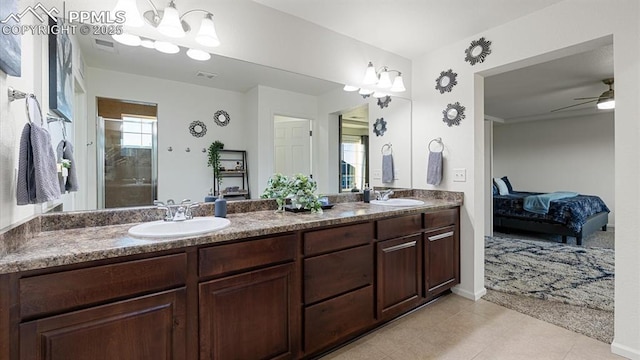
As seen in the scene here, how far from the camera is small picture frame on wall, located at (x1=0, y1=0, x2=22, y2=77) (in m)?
0.97

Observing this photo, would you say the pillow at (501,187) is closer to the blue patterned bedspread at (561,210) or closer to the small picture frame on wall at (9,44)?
the blue patterned bedspread at (561,210)

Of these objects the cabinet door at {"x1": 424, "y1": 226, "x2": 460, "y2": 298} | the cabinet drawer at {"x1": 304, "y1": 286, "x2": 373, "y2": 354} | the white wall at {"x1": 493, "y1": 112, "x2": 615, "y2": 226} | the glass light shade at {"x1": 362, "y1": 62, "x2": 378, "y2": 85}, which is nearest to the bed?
the white wall at {"x1": 493, "y1": 112, "x2": 615, "y2": 226}

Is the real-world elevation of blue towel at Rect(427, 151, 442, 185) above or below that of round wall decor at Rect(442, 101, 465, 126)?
below

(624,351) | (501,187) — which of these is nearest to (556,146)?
(501,187)

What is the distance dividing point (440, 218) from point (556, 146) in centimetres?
607

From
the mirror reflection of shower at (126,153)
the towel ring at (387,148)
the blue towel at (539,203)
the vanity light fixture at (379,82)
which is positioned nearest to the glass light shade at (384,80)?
the vanity light fixture at (379,82)

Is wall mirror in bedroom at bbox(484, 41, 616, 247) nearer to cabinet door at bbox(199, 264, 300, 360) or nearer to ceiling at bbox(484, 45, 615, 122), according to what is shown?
ceiling at bbox(484, 45, 615, 122)

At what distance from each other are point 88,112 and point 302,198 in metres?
1.35

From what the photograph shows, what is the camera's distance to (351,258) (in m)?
1.91

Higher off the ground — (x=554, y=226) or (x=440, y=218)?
(x=440, y=218)

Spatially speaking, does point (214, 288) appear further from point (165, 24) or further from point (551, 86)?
point (551, 86)

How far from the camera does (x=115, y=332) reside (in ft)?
3.81

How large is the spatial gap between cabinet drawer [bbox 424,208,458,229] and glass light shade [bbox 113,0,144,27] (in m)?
2.36

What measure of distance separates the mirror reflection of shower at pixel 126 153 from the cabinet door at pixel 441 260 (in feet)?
6.92
